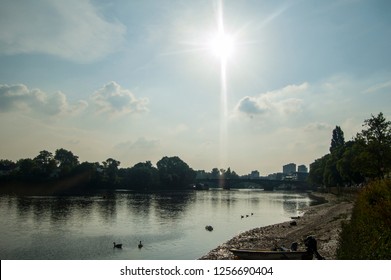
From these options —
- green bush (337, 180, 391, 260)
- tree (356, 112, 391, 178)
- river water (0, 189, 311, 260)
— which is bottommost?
river water (0, 189, 311, 260)

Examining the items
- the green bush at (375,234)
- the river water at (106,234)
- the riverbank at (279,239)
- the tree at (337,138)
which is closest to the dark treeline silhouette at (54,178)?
the river water at (106,234)

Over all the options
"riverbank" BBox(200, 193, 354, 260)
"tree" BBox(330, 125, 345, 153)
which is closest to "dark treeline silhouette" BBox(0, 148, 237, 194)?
"tree" BBox(330, 125, 345, 153)

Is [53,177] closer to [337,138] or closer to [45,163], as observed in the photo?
[45,163]

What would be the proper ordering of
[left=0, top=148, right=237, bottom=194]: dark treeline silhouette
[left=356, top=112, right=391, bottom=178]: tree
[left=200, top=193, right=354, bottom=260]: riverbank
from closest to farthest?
[left=200, top=193, right=354, bottom=260]: riverbank → [left=356, top=112, right=391, bottom=178]: tree → [left=0, top=148, right=237, bottom=194]: dark treeline silhouette

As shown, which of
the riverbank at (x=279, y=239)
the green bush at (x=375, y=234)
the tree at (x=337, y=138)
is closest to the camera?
the green bush at (x=375, y=234)

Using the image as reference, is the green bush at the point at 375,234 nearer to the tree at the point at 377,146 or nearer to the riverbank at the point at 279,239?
the riverbank at the point at 279,239

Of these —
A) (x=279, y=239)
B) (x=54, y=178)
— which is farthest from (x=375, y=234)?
(x=54, y=178)

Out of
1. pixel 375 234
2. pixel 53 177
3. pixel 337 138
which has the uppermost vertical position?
pixel 337 138

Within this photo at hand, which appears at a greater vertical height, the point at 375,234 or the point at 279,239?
the point at 375,234

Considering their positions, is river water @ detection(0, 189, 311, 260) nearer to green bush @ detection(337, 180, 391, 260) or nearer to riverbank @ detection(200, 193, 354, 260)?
riverbank @ detection(200, 193, 354, 260)

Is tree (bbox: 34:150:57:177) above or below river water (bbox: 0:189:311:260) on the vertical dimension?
above
